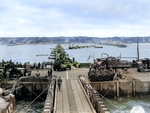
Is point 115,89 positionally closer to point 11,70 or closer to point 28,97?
point 28,97

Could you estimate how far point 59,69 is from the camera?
43562 millimetres

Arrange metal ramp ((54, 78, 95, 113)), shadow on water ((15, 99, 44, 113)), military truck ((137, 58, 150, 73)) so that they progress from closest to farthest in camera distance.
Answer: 1. metal ramp ((54, 78, 95, 113))
2. shadow on water ((15, 99, 44, 113))
3. military truck ((137, 58, 150, 73))

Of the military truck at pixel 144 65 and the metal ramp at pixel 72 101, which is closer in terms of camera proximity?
the metal ramp at pixel 72 101

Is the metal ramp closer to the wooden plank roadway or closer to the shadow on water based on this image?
the wooden plank roadway

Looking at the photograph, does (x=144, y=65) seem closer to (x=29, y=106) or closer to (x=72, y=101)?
(x=29, y=106)

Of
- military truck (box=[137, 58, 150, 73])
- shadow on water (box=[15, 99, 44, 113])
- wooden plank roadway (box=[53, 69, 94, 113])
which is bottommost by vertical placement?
shadow on water (box=[15, 99, 44, 113])

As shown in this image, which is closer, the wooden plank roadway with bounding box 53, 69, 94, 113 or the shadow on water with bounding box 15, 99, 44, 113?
the wooden plank roadway with bounding box 53, 69, 94, 113

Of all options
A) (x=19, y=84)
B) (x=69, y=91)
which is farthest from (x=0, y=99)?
(x=19, y=84)

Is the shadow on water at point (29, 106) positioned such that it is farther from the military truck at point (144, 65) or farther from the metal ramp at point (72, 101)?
the military truck at point (144, 65)

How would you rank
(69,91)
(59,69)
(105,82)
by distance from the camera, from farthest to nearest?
(59,69), (105,82), (69,91)

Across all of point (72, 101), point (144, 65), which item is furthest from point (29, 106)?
point (144, 65)

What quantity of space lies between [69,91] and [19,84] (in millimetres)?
10966

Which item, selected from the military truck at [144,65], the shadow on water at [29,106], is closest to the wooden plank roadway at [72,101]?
the shadow on water at [29,106]

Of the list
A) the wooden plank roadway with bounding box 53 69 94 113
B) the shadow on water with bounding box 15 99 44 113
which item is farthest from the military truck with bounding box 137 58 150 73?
the shadow on water with bounding box 15 99 44 113
